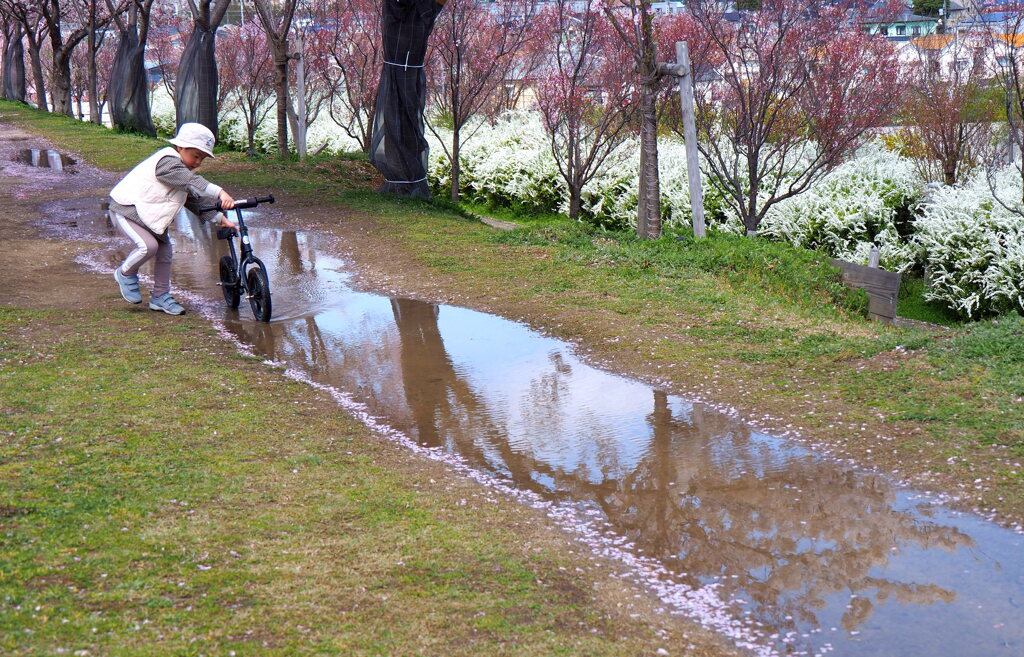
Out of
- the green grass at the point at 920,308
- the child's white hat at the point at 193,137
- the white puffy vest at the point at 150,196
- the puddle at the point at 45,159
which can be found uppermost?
Answer: the puddle at the point at 45,159

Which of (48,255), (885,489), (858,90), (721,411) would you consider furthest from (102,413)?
(858,90)

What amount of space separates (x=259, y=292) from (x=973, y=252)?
809 cm

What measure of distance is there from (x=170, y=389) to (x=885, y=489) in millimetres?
4064

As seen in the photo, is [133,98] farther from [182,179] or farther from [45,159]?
[182,179]

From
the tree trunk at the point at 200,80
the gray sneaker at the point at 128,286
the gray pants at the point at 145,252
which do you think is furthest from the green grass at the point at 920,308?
the tree trunk at the point at 200,80

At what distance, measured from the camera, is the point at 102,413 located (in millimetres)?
5266

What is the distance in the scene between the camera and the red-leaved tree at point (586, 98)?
15258 millimetres

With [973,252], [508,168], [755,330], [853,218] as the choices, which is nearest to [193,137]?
[755,330]

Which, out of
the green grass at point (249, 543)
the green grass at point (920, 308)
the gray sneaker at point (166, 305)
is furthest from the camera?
the green grass at point (920, 308)

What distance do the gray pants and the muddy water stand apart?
1.87 ft

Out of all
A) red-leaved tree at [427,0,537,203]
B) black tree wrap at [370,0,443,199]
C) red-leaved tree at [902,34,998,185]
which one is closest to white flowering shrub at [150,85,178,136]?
red-leaved tree at [427,0,537,203]

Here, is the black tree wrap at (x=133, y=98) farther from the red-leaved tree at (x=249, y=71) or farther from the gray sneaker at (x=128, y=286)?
the gray sneaker at (x=128, y=286)

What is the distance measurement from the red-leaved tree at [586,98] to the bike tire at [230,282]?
824 cm

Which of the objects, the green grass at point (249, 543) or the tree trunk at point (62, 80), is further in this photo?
the tree trunk at point (62, 80)
